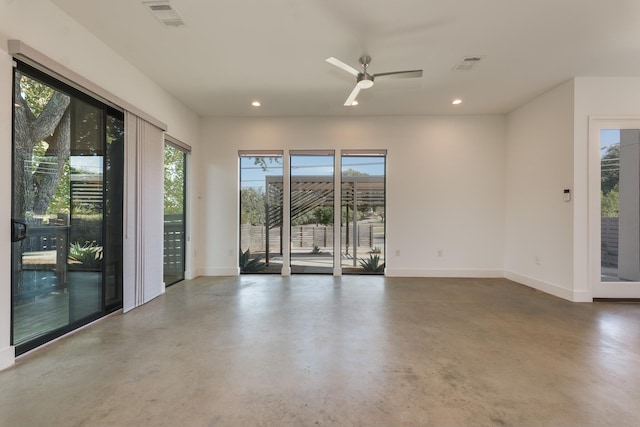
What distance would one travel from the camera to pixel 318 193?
5.29 metres

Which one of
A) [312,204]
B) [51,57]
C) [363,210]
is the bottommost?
[363,210]

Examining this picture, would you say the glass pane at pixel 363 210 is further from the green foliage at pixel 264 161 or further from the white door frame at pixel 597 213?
the white door frame at pixel 597 213

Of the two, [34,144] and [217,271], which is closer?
[34,144]

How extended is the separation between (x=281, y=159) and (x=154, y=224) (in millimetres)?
2448

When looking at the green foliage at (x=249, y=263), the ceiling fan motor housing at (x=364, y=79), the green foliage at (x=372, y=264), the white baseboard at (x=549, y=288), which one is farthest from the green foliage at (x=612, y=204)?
the green foliage at (x=249, y=263)

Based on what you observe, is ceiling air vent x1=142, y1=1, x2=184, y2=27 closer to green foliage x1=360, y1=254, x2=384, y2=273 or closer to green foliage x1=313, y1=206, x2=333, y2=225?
green foliage x1=313, y1=206, x2=333, y2=225

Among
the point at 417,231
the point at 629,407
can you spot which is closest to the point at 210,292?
the point at 417,231

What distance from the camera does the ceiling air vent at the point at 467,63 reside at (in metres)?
3.20

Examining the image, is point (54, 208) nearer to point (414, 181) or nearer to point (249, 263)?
point (249, 263)

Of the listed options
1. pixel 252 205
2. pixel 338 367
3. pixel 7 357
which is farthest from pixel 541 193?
pixel 7 357

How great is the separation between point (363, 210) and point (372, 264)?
3.55 ft

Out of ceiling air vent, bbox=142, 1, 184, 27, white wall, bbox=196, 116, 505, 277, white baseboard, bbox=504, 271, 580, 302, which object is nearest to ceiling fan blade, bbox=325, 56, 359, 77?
ceiling air vent, bbox=142, 1, 184, 27

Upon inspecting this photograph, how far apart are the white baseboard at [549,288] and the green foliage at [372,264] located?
2.27m

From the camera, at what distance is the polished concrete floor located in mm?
1624
